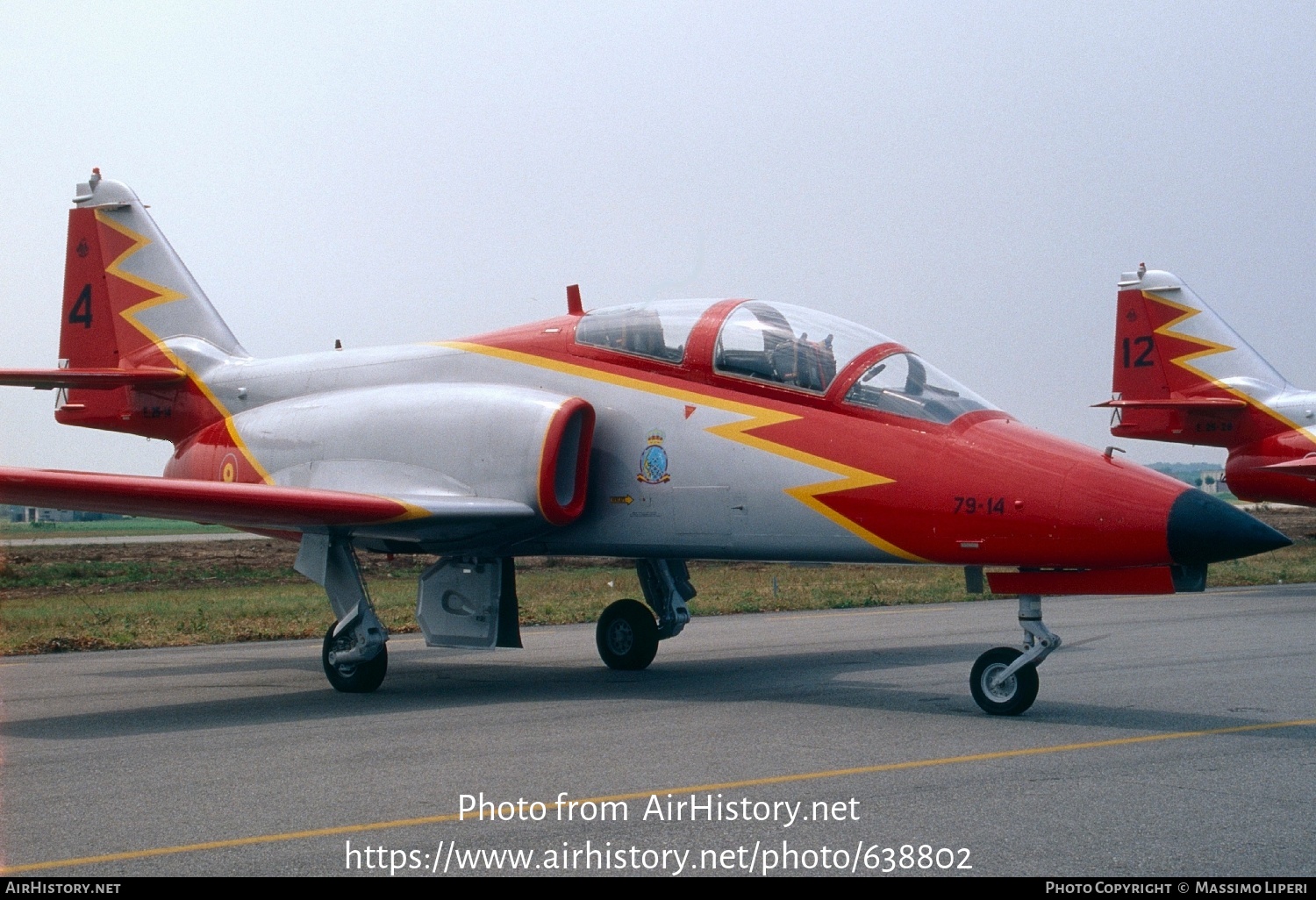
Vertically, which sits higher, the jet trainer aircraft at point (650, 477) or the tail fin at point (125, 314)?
the tail fin at point (125, 314)

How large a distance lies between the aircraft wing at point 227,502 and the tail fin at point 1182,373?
919 inches

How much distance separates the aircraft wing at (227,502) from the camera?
9.58 metres

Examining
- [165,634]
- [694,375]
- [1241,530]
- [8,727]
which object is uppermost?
[694,375]

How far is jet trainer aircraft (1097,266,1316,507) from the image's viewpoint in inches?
1115

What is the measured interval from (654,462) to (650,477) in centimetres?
13

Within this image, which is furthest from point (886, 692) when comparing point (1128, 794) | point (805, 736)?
point (1128, 794)

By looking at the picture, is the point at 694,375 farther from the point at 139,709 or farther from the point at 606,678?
the point at 139,709

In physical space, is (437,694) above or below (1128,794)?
below

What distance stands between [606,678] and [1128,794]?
20.5 ft

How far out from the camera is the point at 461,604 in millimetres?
11633

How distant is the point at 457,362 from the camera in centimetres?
1220

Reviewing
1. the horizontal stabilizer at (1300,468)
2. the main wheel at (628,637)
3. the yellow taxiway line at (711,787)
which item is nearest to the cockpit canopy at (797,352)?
the yellow taxiway line at (711,787)

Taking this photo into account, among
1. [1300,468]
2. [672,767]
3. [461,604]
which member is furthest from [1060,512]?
[1300,468]

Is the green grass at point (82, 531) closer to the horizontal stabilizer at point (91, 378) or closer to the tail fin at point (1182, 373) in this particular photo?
the tail fin at point (1182, 373)
